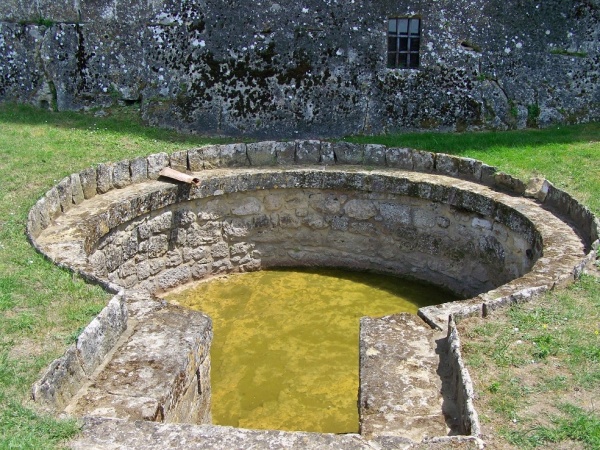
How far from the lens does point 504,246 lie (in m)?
8.38

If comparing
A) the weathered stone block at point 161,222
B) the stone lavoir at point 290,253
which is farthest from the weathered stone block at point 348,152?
the weathered stone block at point 161,222

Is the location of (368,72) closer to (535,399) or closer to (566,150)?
(566,150)

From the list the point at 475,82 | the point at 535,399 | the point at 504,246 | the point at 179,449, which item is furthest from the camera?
the point at 475,82

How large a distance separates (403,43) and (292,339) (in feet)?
17.4

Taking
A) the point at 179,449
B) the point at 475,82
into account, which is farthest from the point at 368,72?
the point at 179,449

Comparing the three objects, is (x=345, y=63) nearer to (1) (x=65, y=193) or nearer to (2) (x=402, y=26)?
(2) (x=402, y=26)

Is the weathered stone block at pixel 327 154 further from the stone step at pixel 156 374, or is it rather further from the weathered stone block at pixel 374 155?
the stone step at pixel 156 374

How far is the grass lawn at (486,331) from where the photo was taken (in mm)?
4082

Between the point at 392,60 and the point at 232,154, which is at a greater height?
the point at 392,60

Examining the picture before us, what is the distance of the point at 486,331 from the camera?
5.32 m

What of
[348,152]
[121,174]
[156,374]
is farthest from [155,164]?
[156,374]

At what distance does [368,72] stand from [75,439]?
793 centimetres

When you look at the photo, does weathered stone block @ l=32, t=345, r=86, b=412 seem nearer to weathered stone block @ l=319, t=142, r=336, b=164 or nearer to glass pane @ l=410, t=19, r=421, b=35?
weathered stone block @ l=319, t=142, r=336, b=164

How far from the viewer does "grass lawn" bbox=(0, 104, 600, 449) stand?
4082 millimetres
